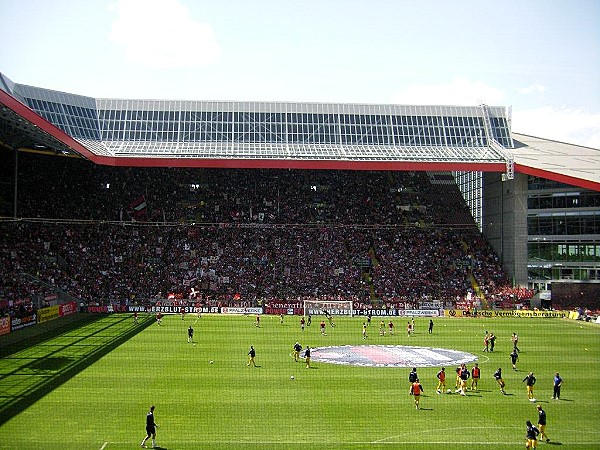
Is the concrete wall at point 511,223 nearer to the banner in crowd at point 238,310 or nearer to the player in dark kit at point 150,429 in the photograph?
the banner in crowd at point 238,310

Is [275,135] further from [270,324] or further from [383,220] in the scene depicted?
[270,324]

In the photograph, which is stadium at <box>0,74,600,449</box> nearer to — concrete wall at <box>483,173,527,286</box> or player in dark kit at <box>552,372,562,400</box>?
concrete wall at <box>483,173,527,286</box>

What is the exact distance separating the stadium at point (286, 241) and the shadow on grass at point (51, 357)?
0.21 m

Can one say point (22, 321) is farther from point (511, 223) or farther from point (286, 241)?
point (511, 223)

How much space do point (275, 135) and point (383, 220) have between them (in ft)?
38.6

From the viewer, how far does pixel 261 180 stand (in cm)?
6212

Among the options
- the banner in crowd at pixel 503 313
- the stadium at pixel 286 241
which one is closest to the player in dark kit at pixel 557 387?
the stadium at pixel 286 241

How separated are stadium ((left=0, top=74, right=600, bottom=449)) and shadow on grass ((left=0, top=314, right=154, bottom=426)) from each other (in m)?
0.21

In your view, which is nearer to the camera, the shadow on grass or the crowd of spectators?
the shadow on grass

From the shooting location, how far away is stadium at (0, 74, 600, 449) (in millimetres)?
31859

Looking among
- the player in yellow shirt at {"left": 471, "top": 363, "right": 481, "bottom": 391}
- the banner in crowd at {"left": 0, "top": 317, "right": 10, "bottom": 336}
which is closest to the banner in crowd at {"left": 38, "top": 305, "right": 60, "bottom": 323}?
the banner in crowd at {"left": 0, "top": 317, "right": 10, "bottom": 336}

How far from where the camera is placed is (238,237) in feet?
189

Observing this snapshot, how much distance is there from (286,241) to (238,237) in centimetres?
395

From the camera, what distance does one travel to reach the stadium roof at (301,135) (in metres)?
53.3
